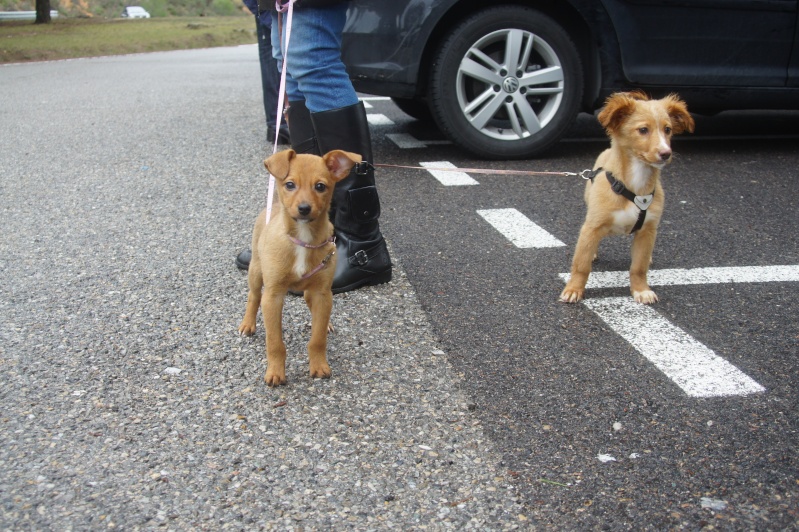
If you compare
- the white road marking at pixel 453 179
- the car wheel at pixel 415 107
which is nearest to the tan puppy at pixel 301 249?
the white road marking at pixel 453 179

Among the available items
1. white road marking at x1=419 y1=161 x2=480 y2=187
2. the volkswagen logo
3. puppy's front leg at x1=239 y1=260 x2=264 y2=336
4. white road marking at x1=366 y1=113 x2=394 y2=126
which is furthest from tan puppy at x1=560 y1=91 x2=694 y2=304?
white road marking at x1=366 y1=113 x2=394 y2=126

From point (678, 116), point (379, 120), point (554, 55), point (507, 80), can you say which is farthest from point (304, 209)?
point (379, 120)

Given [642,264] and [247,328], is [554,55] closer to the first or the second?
[642,264]

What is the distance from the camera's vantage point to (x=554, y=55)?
5.48m

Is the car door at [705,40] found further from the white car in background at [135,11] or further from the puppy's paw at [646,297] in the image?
the white car in background at [135,11]

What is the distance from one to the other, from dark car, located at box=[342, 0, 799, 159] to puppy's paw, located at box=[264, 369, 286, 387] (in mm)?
3083

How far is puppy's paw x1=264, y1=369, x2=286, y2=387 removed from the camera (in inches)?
107

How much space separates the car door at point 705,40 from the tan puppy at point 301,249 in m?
3.31

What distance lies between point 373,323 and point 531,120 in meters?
2.82

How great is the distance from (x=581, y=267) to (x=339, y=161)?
48.7 inches

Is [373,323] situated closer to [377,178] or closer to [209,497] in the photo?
[209,497]

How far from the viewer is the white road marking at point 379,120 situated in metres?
7.45

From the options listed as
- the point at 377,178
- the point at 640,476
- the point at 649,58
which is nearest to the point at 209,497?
A: the point at 640,476

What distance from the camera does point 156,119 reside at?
793 centimetres
